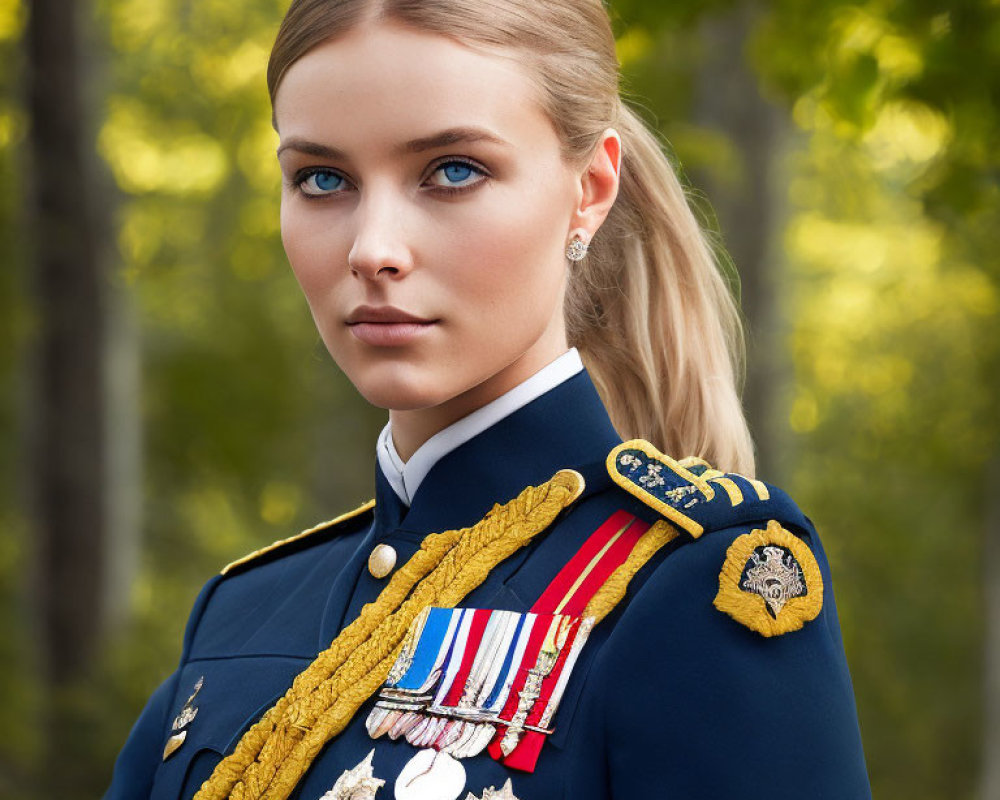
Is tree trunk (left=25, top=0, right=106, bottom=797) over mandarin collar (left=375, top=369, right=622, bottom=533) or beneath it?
over

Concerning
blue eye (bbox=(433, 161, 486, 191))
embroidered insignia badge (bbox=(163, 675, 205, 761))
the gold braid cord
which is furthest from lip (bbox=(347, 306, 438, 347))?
embroidered insignia badge (bbox=(163, 675, 205, 761))

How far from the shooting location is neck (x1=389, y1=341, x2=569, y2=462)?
6.97 feet

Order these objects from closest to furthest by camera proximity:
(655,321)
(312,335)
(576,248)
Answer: (576,248) < (655,321) < (312,335)

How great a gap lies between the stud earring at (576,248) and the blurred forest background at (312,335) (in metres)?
1.32

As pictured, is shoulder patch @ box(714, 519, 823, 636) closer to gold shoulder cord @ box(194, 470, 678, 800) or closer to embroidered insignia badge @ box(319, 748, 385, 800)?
gold shoulder cord @ box(194, 470, 678, 800)

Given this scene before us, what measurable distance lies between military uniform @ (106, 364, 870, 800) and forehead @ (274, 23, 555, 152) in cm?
41

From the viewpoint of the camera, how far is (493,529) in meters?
2.08

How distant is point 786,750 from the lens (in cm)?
174

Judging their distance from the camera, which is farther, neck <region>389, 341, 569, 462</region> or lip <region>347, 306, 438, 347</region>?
neck <region>389, 341, 569, 462</region>

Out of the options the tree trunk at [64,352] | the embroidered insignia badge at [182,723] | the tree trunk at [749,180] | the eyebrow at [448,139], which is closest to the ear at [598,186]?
the eyebrow at [448,139]

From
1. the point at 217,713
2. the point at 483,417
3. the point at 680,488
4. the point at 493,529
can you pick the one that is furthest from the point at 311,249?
the point at 217,713

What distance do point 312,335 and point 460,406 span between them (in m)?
12.4

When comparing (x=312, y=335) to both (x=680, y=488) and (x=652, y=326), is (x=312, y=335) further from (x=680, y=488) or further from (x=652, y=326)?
(x=680, y=488)

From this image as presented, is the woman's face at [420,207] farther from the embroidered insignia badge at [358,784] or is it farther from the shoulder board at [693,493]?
the embroidered insignia badge at [358,784]
